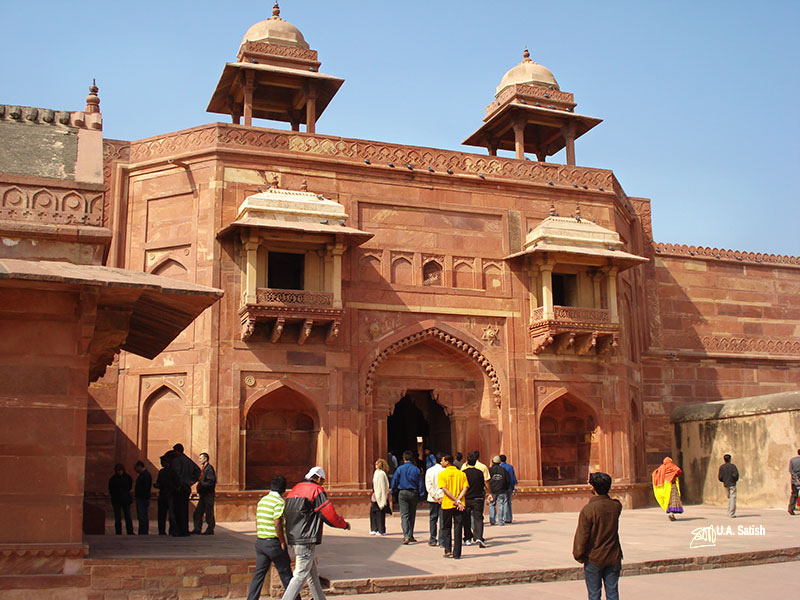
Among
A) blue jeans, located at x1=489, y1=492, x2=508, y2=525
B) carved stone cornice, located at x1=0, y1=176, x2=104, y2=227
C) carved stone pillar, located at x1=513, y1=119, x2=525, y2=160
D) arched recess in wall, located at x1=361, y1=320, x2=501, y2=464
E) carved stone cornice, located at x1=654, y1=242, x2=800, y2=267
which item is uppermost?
carved stone pillar, located at x1=513, y1=119, x2=525, y2=160

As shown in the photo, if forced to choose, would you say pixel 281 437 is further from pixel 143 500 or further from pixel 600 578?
pixel 600 578

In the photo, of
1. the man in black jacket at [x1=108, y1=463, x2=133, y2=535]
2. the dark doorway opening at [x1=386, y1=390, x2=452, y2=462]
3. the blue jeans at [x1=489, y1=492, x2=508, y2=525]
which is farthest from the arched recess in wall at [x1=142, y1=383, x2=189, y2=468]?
the blue jeans at [x1=489, y1=492, x2=508, y2=525]

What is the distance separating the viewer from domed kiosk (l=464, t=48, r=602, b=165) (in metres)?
19.9

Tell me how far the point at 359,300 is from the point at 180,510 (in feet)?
19.6

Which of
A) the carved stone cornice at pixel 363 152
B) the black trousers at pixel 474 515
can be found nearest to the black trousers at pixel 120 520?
the black trousers at pixel 474 515

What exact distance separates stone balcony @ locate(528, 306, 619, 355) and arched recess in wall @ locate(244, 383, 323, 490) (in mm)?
4779

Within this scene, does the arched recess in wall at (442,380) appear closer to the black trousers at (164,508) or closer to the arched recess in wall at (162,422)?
the arched recess in wall at (162,422)

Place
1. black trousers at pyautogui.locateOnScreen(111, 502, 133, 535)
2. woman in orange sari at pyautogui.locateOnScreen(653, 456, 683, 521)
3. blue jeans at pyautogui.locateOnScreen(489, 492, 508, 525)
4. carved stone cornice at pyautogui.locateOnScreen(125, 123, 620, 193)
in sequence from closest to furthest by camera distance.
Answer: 1. black trousers at pyautogui.locateOnScreen(111, 502, 133, 535)
2. blue jeans at pyautogui.locateOnScreen(489, 492, 508, 525)
3. woman in orange sari at pyautogui.locateOnScreen(653, 456, 683, 521)
4. carved stone cornice at pyautogui.locateOnScreen(125, 123, 620, 193)

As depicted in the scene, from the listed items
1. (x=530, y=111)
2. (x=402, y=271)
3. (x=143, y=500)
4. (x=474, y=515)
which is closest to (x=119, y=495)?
(x=143, y=500)

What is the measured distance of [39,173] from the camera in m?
8.40

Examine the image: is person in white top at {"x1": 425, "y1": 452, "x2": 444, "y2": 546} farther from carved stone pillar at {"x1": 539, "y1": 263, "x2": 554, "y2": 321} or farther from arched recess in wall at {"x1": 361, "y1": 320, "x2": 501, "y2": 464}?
carved stone pillar at {"x1": 539, "y1": 263, "x2": 554, "y2": 321}

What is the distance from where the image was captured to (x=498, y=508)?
14531 millimetres

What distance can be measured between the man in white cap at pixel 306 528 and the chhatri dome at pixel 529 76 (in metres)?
15.1

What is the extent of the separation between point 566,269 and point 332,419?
5855 millimetres
